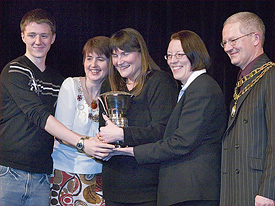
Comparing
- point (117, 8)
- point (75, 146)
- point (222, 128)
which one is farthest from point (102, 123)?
point (117, 8)

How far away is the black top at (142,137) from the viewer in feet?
8.39

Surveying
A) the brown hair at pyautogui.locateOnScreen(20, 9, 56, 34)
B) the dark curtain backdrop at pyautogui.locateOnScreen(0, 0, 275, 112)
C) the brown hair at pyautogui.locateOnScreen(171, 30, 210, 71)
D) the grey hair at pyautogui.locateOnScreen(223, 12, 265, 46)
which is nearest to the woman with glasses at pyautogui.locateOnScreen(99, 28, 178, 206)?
the brown hair at pyautogui.locateOnScreen(171, 30, 210, 71)

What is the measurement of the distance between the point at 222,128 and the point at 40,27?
1.64m

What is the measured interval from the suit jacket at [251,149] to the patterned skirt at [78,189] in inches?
40.9

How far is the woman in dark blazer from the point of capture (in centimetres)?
232

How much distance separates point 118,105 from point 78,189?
2.55ft

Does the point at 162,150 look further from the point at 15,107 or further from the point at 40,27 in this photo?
the point at 40,27

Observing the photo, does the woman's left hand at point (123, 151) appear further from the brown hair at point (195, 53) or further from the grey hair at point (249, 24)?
the grey hair at point (249, 24)

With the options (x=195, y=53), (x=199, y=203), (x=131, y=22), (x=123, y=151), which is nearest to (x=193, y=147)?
(x=199, y=203)

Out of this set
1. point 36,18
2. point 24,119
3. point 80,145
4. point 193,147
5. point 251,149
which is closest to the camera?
point 251,149

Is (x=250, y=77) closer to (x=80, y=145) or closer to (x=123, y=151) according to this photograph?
(x=123, y=151)

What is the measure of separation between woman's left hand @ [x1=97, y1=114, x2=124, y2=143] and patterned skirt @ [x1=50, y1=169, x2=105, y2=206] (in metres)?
0.45

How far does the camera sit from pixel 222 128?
2.45 meters

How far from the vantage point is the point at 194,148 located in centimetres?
235
